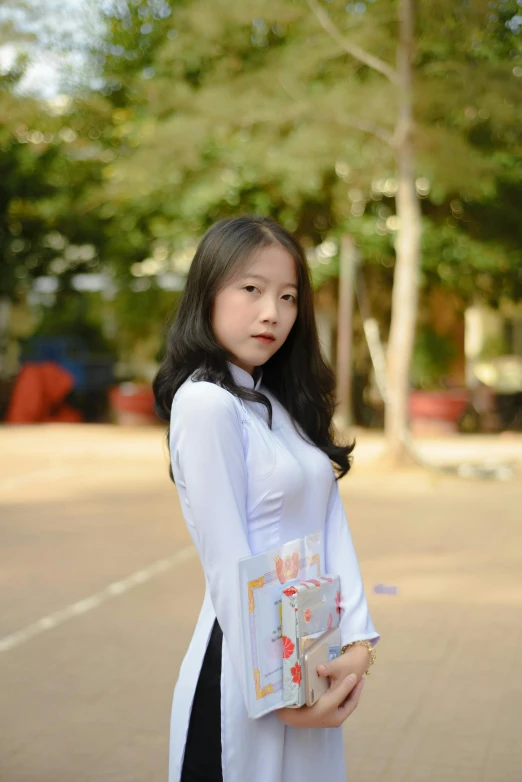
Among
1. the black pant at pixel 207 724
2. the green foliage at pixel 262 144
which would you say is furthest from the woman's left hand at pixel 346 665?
the green foliage at pixel 262 144

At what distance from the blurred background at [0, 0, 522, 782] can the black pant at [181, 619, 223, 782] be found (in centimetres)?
86

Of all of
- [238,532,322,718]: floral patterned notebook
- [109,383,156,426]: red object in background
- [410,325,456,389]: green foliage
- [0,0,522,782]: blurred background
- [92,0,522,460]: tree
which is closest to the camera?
[238,532,322,718]: floral patterned notebook

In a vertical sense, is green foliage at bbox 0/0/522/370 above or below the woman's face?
above

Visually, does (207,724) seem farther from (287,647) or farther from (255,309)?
(255,309)

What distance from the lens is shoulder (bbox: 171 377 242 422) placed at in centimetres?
215

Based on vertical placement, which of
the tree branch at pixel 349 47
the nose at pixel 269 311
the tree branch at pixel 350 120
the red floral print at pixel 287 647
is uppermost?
the tree branch at pixel 349 47

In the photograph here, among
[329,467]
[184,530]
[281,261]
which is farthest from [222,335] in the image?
[184,530]

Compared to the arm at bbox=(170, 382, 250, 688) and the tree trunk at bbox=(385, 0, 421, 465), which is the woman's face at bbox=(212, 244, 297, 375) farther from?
the tree trunk at bbox=(385, 0, 421, 465)

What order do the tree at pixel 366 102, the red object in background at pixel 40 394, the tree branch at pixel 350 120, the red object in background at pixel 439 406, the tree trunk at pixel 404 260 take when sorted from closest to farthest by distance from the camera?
1. the tree at pixel 366 102
2. the tree trunk at pixel 404 260
3. the tree branch at pixel 350 120
4. the red object in background at pixel 439 406
5. the red object in background at pixel 40 394

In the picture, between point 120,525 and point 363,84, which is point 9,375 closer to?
point 363,84

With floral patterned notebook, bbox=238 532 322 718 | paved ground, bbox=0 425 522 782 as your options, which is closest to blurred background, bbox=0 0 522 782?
paved ground, bbox=0 425 522 782

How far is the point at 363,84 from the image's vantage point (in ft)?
48.5

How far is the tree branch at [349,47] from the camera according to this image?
14203 millimetres

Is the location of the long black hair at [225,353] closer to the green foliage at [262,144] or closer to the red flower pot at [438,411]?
the green foliage at [262,144]
